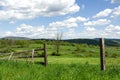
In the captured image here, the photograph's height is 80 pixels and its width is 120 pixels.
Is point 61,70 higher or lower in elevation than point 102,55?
lower

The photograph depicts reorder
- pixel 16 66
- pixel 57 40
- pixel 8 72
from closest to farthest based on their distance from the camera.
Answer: pixel 8 72
pixel 16 66
pixel 57 40

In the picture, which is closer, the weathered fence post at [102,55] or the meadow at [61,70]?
the meadow at [61,70]

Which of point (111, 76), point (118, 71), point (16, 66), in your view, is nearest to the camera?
point (111, 76)

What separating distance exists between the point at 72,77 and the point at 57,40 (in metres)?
143

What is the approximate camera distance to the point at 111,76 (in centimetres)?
1191

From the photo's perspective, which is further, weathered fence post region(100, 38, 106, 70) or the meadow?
weathered fence post region(100, 38, 106, 70)

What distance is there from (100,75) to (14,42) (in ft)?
444

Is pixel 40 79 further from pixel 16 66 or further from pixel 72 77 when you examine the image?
pixel 16 66

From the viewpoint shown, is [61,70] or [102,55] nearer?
[61,70]

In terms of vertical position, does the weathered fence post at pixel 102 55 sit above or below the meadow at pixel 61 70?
above

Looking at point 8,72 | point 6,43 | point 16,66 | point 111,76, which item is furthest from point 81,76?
point 6,43

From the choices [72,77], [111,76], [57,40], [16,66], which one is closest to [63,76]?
[72,77]

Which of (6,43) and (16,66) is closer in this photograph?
(16,66)

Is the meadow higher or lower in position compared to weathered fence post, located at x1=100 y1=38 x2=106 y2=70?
lower
